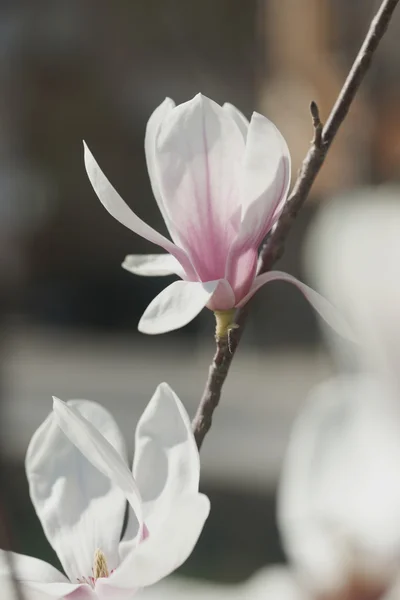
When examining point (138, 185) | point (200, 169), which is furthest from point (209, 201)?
point (138, 185)

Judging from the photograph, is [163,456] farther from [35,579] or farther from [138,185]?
[138,185]

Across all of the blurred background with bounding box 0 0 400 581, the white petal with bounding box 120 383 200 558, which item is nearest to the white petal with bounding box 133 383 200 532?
the white petal with bounding box 120 383 200 558

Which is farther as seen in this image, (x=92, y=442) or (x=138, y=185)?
(x=138, y=185)

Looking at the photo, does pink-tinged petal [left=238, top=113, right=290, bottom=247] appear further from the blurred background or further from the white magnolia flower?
the blurred background

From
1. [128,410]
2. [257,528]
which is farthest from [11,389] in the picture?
[257,528]

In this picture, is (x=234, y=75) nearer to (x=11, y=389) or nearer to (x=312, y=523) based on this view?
(x=11, y=389)

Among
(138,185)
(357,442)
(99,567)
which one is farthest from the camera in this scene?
(138,185)

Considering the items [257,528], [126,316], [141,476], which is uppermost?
[141,476]
